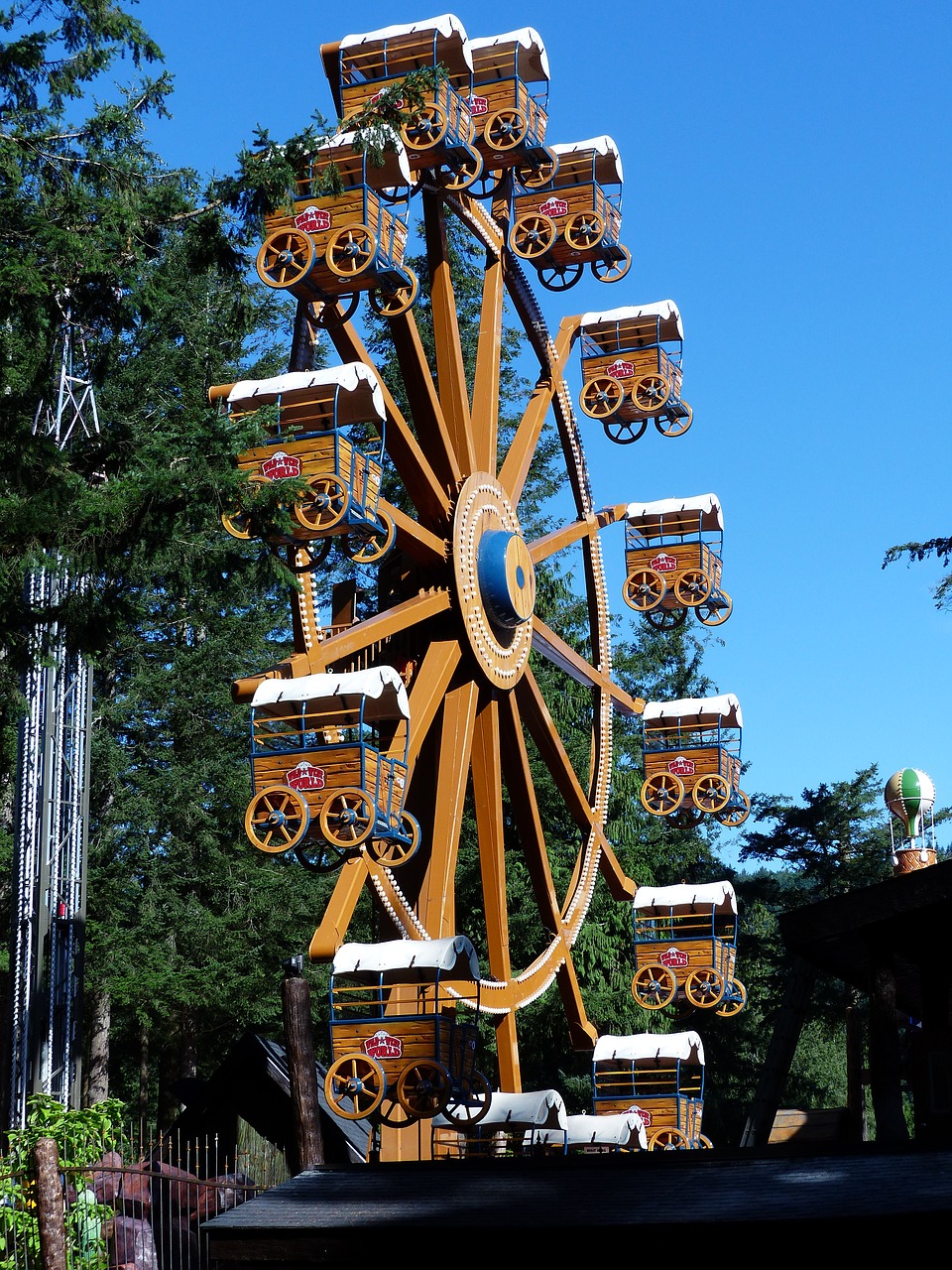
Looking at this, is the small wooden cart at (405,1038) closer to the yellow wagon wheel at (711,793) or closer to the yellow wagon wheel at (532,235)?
the yellow wagon wheel at (711,793)

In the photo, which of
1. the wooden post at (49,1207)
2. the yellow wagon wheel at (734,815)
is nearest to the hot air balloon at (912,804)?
the yellow wagon wheel at (734,815)

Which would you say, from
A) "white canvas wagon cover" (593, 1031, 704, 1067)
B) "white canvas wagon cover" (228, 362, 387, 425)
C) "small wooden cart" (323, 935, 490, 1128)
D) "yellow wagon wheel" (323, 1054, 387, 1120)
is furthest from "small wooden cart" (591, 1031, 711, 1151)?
"white canvas wagon cover" (228, 362, 387, 425)

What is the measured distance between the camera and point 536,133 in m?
17.2

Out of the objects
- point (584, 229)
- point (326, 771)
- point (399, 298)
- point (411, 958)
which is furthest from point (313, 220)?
point (411, 958)

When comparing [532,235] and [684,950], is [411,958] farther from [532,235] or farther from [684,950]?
[532,235]

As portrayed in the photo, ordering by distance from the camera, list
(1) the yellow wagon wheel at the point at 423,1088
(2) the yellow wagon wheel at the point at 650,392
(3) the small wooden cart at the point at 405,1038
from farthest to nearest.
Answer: (2) the yellow wagon wheel at the point at 650,392 → (3) the small wooden cart at the point at 405,1038 → (1) the yellow wagon wheel at the point at 423,1088

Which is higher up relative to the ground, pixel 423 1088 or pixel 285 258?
pixel 285 258

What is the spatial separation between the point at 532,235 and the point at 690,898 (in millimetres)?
6555

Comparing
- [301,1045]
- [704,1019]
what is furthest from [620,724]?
[301,1045]

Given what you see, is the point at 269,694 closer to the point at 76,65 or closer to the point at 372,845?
the point at 372,845

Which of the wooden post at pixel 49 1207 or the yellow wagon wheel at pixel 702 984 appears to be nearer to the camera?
the wooden post at pixel 49 1207

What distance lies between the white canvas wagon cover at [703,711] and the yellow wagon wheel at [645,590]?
48.8 inches

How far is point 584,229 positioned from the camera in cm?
1794

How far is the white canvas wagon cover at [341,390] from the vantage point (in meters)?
13.0
